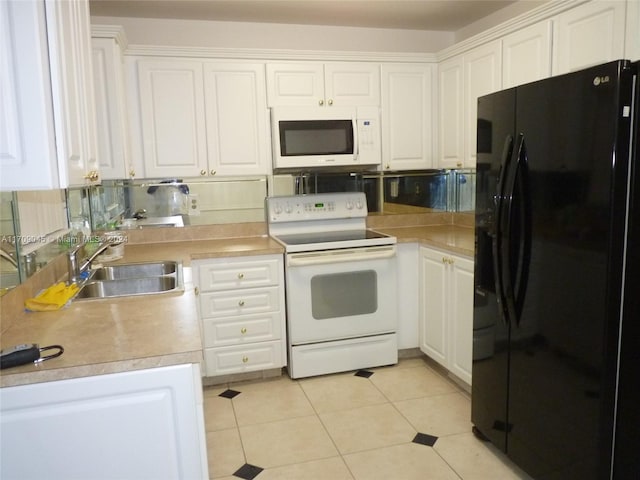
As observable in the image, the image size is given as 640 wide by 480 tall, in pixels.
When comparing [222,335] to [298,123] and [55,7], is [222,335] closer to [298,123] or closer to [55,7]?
[298,123]

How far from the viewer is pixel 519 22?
8.85ft

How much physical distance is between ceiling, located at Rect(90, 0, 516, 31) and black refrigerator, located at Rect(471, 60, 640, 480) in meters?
1.41

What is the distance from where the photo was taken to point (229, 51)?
318 cm

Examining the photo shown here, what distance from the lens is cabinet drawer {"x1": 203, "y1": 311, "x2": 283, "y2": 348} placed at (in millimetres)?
3064

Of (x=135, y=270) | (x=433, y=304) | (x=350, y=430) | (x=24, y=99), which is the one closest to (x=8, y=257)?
(x=24, y=99)

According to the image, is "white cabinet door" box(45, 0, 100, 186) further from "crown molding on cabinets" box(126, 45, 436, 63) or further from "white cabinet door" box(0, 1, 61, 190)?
"crown molding on cabinets" box(126, 45, 436, 63)

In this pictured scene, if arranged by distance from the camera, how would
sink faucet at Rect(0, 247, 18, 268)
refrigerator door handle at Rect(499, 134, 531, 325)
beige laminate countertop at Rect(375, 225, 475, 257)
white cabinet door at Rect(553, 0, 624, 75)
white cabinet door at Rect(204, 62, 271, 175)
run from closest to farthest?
sink faucet at Rect(0, 247, 18, 268), refrigerator door handle at Rect(499, 134, 531, 325), white cabinet door at Rect(553, 0, 624, 75), beige laminate countertop at Rect(375, 225, 475, 257), white cabinet door at Rect(204, 62, 271, 175)

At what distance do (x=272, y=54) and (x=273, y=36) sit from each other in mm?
364

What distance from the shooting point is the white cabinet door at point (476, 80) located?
292 centimetres

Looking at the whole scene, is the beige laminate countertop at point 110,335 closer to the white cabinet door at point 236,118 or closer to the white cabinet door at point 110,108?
the white cabinet door at point 110,108

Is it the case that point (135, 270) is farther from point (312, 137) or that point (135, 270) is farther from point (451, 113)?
point (451, 113)

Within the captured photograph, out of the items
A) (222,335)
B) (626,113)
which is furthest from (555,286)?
(222,335)

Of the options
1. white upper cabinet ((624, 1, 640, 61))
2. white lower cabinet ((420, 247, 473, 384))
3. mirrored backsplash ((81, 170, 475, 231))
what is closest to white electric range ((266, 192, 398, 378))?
white lower cabinet ((420, 247, 473, 384))

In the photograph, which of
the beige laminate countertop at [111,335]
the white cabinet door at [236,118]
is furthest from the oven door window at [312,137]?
the beige laminate countertop at [111,335]
